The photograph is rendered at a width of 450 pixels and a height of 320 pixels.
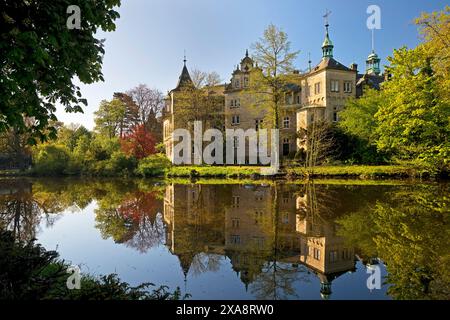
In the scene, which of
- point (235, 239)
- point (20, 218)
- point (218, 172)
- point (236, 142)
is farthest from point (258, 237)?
point (236, 142)

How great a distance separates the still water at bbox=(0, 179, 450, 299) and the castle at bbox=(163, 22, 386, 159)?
21.0 m

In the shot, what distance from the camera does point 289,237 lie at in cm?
802

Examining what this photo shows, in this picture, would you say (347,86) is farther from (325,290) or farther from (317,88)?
(325,290)

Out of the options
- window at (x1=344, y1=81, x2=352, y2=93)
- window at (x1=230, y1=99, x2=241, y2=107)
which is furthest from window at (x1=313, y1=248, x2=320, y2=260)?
window at (x1=230, y1=99, x2=241, y2=107)

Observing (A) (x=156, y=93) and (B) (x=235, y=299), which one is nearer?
(B) (x=235, y=299)

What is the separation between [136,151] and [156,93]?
79.3 ft

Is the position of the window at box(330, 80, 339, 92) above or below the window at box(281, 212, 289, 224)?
above

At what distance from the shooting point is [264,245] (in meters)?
7.38

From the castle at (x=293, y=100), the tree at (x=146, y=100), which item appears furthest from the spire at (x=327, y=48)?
the tree at (x=146, y=100)

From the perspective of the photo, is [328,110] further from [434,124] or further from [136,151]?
[136,151]

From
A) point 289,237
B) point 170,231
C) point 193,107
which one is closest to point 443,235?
point 289,237

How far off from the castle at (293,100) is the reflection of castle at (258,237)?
20.6 m

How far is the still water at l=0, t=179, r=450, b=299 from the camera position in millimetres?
5059

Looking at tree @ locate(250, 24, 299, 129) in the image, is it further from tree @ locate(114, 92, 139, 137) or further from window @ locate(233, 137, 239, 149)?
tree @ locate(114, 92, 139, 137)
